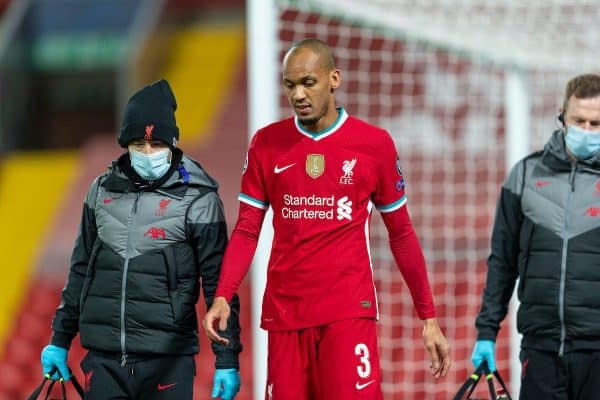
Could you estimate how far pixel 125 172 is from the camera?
416 centimetres

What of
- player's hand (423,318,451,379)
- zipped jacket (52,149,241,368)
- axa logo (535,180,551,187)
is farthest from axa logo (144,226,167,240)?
axa logo (535,180,551,187)

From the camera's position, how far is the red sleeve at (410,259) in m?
4.00

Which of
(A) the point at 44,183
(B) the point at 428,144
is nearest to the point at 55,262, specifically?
(A) the point at 44,183

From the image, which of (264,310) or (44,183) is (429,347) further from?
(44,183)

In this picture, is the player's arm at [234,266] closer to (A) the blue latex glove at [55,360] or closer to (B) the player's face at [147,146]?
(B) the player's face at [147,146]

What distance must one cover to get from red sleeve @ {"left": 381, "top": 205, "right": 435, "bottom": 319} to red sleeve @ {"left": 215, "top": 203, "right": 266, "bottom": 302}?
440 mm

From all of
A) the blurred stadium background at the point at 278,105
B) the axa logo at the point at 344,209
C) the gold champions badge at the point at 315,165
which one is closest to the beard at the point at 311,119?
the gold champions badge at the point at 315,165

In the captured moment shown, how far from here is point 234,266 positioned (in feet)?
12.9

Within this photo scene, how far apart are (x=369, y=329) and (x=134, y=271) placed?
0.81m

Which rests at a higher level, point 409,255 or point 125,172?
point 125,172

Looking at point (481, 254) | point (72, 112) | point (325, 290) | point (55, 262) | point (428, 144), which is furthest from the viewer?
point (72, 112)

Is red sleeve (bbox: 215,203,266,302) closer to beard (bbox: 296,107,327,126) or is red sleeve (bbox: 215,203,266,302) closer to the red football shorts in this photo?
the red football shorts

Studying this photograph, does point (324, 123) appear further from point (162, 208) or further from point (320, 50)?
point (162, 208)

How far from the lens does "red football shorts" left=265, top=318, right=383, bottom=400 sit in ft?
12.6
